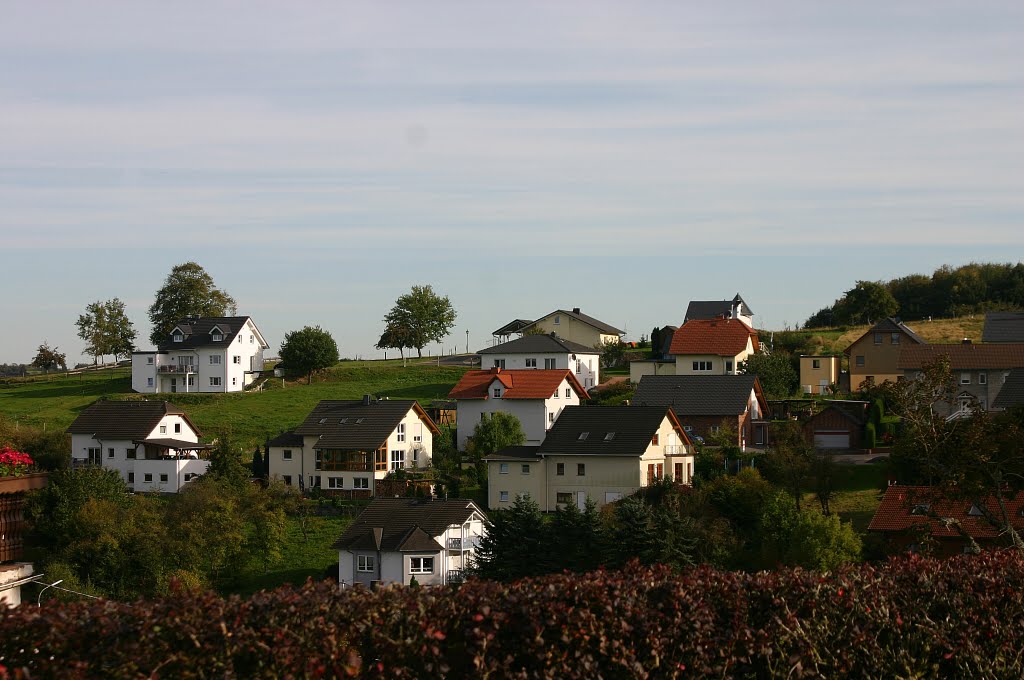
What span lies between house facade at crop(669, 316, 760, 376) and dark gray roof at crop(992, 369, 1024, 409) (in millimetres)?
19324

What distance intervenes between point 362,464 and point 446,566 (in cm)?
1451

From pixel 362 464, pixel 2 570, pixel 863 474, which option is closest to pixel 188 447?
pixel 362 464

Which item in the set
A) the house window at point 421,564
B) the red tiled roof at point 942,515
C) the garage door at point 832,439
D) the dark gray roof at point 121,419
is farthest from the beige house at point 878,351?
the dark gray roof at point 121,419

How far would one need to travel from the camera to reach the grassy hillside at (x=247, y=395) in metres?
75.6

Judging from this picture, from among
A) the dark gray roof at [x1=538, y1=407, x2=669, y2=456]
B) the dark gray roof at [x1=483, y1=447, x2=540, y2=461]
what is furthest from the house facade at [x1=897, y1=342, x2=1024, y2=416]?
the dark gray roof at [x1=483, y1=447, x2=540, y2=461]

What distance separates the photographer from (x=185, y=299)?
113 m

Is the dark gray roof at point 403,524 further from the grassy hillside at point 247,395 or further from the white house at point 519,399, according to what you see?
the grassy hillside at point 247,395

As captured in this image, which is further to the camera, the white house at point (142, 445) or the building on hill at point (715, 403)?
the white house at point (142, 445)

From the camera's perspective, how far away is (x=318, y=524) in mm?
52500

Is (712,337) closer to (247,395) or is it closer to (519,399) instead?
(519,399)

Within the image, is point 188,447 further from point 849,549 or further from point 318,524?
point 849,549

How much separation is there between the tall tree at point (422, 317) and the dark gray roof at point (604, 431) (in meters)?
53.5

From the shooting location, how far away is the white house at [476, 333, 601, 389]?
79438 millimetres

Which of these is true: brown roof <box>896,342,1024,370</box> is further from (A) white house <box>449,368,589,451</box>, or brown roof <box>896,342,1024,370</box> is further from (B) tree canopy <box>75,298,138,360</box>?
(B) tree canopy <box>75,298,138,360</box>
